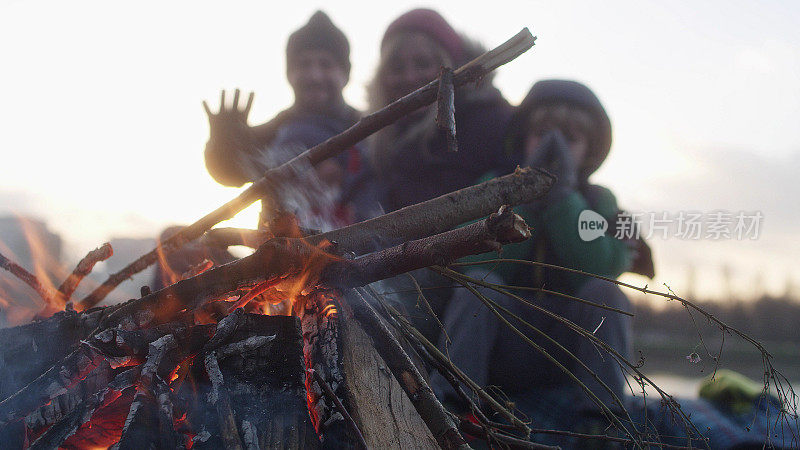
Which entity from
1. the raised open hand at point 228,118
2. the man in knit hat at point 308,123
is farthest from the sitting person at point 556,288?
the raised open hand at point 228,118

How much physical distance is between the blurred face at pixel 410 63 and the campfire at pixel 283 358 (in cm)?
273

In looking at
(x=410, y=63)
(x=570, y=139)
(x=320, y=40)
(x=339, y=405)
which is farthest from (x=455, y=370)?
(x=320, y=40)

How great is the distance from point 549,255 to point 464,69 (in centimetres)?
240

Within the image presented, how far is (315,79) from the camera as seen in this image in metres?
4.76

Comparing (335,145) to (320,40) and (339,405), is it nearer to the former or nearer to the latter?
(339,405)

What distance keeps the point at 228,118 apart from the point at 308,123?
1494mm

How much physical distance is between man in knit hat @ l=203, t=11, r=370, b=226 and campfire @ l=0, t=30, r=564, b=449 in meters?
1.70

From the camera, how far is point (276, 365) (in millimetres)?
1291

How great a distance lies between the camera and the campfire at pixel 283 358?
3.83ft

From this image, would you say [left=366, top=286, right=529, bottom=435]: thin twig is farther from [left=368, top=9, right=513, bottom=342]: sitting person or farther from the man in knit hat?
[left=368, top=9, right=513, bottom=342]: sitting person

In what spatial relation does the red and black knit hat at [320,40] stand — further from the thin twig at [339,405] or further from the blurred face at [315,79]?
the thin twig at [339,405]

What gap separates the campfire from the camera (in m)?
1.17

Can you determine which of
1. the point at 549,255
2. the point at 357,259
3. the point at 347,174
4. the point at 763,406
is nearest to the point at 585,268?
the point at 549,255

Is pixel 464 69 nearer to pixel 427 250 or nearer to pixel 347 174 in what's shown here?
pixel 427 250
